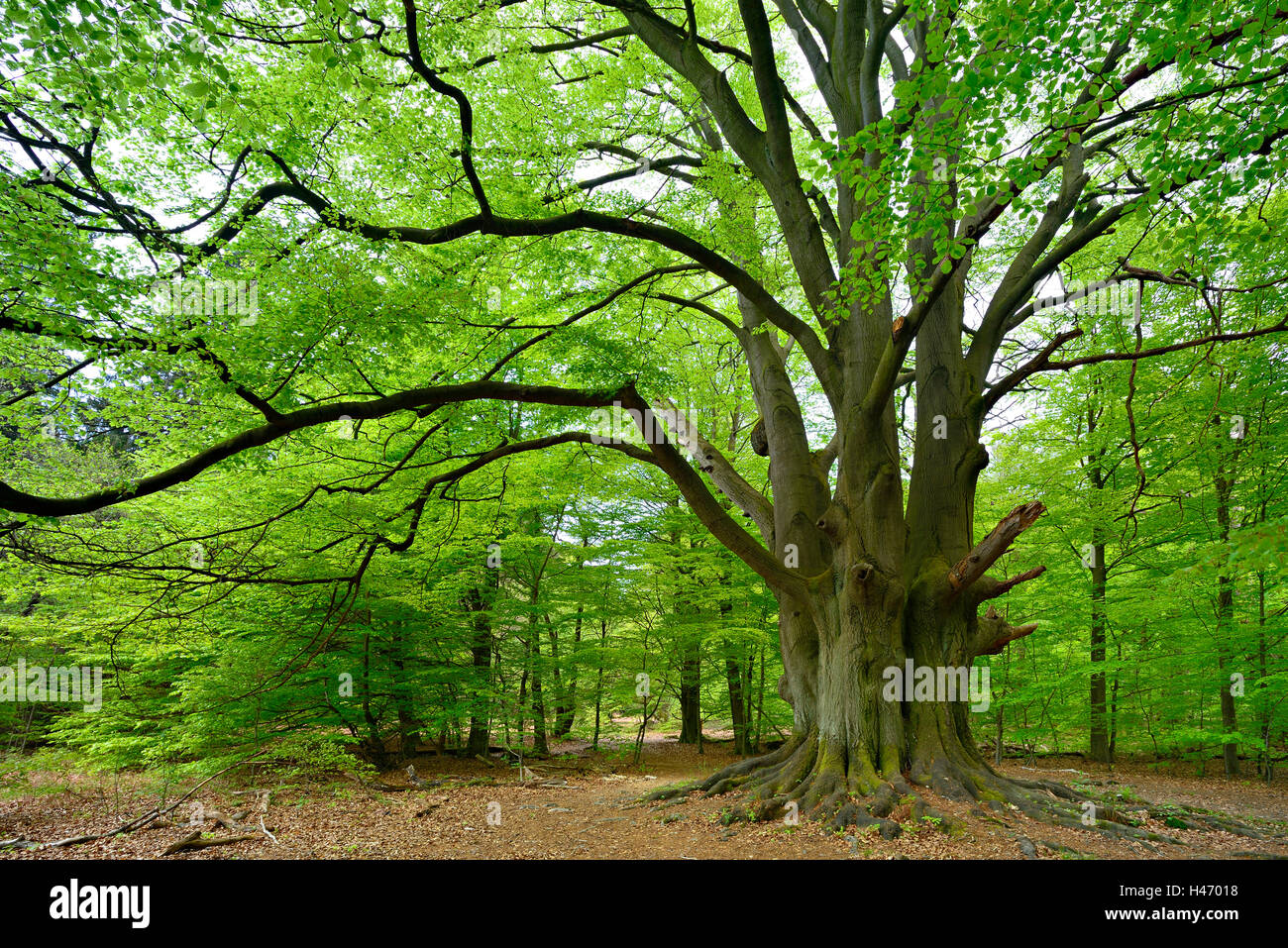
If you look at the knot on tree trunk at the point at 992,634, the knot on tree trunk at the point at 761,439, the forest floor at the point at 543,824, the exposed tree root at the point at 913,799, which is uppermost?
the knot on tree trunk at the point at 761,439

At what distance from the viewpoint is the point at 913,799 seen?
5023 millimetres

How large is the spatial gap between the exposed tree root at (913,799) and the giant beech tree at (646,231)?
0.14 ft

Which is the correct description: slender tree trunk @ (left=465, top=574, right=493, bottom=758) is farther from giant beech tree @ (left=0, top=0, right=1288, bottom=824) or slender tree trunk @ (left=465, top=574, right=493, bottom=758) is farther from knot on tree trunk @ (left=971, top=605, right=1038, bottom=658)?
knot on tree trunk @ (left=971, top=605, right=1038, bottom=658)

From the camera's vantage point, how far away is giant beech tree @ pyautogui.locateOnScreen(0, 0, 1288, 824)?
368 centimetres

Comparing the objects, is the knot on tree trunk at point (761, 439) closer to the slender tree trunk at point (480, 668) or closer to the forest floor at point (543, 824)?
the forest floor at point (543, 824)

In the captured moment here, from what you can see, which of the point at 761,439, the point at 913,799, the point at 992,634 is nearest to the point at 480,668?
the point at 761,439

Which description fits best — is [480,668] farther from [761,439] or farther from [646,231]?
[646,231]

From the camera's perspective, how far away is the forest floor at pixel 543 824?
4680mm

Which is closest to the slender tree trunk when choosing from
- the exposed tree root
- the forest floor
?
the forest floor

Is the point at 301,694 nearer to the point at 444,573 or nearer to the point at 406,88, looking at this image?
the point at 444,573

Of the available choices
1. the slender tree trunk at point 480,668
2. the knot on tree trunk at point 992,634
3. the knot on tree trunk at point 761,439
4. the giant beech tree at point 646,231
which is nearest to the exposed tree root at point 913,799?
the giant beech tree at point 646,231

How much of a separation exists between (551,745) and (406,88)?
14862mm

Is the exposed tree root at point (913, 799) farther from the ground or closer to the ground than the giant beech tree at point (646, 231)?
closer to the ground

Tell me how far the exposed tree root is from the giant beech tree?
43 millimetres
